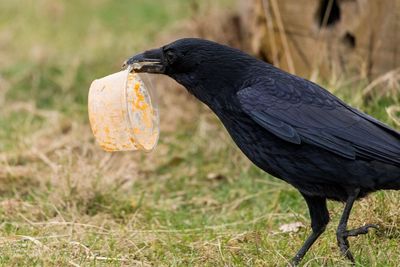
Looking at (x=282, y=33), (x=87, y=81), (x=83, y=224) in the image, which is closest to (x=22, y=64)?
(x=87, y=81)

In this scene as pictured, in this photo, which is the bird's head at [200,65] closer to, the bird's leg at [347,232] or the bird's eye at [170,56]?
the bird's eye at [170,56]

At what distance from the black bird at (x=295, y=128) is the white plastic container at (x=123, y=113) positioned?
194 millimetres

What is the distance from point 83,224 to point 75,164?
887 millimetres

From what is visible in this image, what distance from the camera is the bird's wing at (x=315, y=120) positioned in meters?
4.67

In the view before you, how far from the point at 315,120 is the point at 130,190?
201 centimetres

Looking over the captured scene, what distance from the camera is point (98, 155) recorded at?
7.04 meters

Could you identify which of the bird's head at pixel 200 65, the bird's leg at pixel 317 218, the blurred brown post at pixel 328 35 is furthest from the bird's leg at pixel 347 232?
the blurred brown post at pixel 328 35

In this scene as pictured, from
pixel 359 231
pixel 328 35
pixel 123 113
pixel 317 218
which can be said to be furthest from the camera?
pixel 328 35

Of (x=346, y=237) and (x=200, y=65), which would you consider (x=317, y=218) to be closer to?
(x=346, y=237)

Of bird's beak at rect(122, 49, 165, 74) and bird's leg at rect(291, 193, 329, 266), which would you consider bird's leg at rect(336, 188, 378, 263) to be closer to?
bird's leg at rect(291, 193, 329, 266)

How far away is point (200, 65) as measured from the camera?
5031 mm

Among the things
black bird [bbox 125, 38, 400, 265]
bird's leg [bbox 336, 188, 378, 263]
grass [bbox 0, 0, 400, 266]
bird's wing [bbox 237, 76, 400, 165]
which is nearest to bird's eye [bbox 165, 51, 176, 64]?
black bird [bbox 125, 38, 400, 265]

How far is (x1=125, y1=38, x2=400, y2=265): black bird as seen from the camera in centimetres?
467

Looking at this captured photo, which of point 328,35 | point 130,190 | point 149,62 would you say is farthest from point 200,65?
point 328,35
